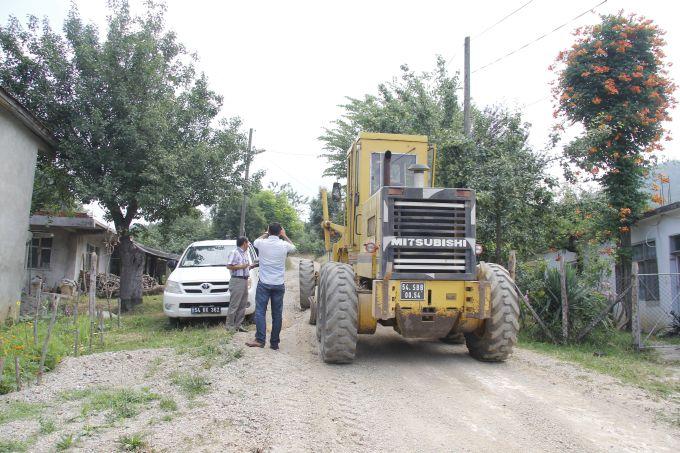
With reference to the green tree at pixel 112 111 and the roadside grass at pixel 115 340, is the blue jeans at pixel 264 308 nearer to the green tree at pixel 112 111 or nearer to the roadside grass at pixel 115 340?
the roadside grass at pixel 115 340

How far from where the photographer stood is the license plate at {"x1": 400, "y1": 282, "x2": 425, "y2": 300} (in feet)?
21.9

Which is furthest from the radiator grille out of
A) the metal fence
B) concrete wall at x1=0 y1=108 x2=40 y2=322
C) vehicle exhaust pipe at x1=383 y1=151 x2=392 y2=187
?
concrete wall at x1=0 y1=108 x2=40 y2=322

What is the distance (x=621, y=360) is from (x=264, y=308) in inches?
233

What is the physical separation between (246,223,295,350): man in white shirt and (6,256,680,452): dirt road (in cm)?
32

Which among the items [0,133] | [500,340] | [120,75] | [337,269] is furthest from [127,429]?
[120,75]

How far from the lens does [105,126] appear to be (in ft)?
43.3

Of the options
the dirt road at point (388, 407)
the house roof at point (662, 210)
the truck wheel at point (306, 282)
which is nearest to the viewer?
the dirt road at point (388, 407)

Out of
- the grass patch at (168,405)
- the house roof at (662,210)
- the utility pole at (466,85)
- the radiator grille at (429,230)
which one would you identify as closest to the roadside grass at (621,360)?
the radiator grille at (429,230)

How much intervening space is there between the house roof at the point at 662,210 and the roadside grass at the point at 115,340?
32.9 ft

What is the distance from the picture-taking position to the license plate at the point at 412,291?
21.9ft

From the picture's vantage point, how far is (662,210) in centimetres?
1194

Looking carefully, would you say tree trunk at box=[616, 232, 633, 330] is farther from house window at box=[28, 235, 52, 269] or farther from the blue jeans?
house window at box=[28, 235, 52, 269]

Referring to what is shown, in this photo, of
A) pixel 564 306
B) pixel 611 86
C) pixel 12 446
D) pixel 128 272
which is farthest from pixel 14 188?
pixel 611 86

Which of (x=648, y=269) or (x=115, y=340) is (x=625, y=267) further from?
(x=115, y=340)
